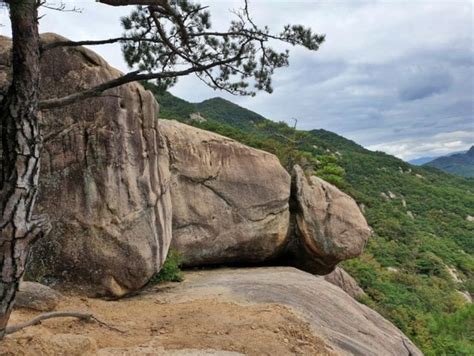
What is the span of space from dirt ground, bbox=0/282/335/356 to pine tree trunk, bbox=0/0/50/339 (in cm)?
67

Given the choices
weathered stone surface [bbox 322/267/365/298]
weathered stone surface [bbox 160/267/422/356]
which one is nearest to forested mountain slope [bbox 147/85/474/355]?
weathered stone surface [bbox 322/267/365/298]

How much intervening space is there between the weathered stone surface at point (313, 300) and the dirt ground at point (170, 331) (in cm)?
42

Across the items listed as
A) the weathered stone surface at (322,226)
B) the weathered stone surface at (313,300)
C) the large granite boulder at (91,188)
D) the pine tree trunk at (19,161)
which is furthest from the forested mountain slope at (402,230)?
the weathered stone surface at (322,226)

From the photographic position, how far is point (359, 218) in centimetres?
1238

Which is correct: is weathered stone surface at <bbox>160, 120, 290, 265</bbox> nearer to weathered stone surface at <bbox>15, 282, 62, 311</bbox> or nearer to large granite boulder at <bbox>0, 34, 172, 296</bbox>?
large granite boulder at <bbox>0, 34, 172, 296</bbox>

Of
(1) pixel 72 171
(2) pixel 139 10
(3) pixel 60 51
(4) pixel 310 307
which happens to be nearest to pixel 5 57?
(3) pixel 60 51

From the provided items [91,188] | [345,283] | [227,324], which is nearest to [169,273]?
[91,188]

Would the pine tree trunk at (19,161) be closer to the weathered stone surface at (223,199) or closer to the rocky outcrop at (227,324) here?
the rocky outcrop at (227,324)

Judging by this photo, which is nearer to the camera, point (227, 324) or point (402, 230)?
point (227, 324)

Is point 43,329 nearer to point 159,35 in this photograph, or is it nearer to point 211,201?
point 159,35

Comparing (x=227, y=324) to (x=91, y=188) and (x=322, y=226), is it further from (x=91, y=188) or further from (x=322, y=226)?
(x=322, y=226)

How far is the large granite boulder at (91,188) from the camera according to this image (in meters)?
6.77

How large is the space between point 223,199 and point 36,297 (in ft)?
17.1

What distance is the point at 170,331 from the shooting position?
18.3ft
